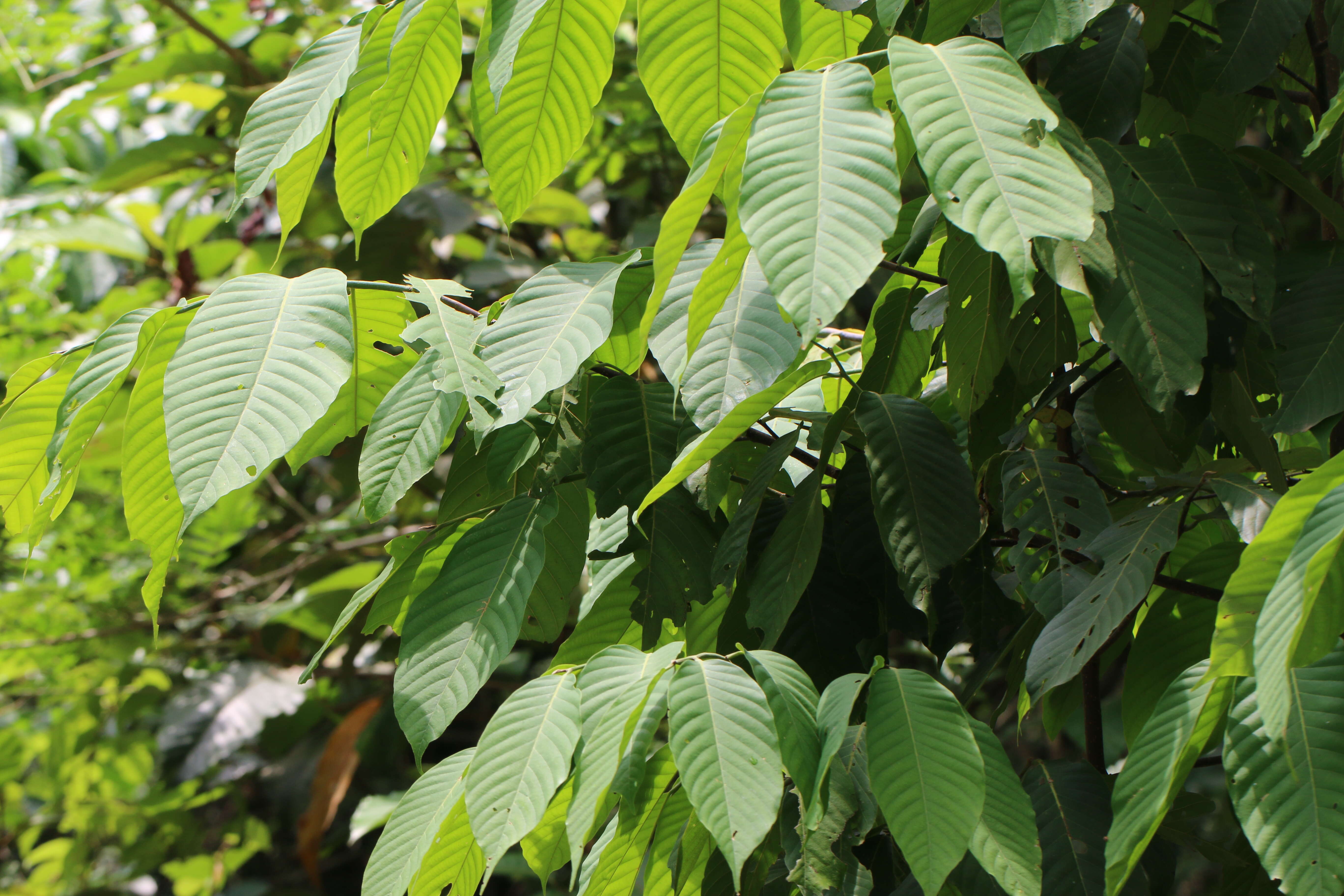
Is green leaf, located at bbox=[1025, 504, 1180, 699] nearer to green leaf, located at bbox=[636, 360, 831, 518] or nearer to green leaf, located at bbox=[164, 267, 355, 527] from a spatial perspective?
green leaf, located at bbox=[636, 360, 831, 518]

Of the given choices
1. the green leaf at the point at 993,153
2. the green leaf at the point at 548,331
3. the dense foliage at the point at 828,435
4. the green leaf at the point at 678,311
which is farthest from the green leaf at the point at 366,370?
the green leaf at the point at 993,153

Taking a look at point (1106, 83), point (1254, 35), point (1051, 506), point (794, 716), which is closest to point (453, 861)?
point (794, 716)

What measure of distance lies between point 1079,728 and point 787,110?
5.39ft

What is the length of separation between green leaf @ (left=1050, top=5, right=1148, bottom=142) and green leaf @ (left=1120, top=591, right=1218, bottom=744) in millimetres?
330

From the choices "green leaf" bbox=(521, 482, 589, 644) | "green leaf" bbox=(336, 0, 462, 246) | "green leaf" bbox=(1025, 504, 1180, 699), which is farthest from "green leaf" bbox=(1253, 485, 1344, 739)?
"green leaf" bbox=(336, 0, 462, 246)

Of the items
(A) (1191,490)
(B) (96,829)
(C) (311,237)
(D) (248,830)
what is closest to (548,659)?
(D) (248,830)

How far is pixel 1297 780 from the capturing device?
1.63 ft

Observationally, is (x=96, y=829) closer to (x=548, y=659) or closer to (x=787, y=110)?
(x=548, y=659)

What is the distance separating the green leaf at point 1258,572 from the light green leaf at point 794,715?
22cm

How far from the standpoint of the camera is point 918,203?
868 millimetres

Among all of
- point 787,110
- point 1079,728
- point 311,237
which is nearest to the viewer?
point 787,110

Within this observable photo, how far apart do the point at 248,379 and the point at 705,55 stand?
360mm

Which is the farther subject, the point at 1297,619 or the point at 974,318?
the point at 974,318

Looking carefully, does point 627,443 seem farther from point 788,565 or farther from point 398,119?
point 398,119
